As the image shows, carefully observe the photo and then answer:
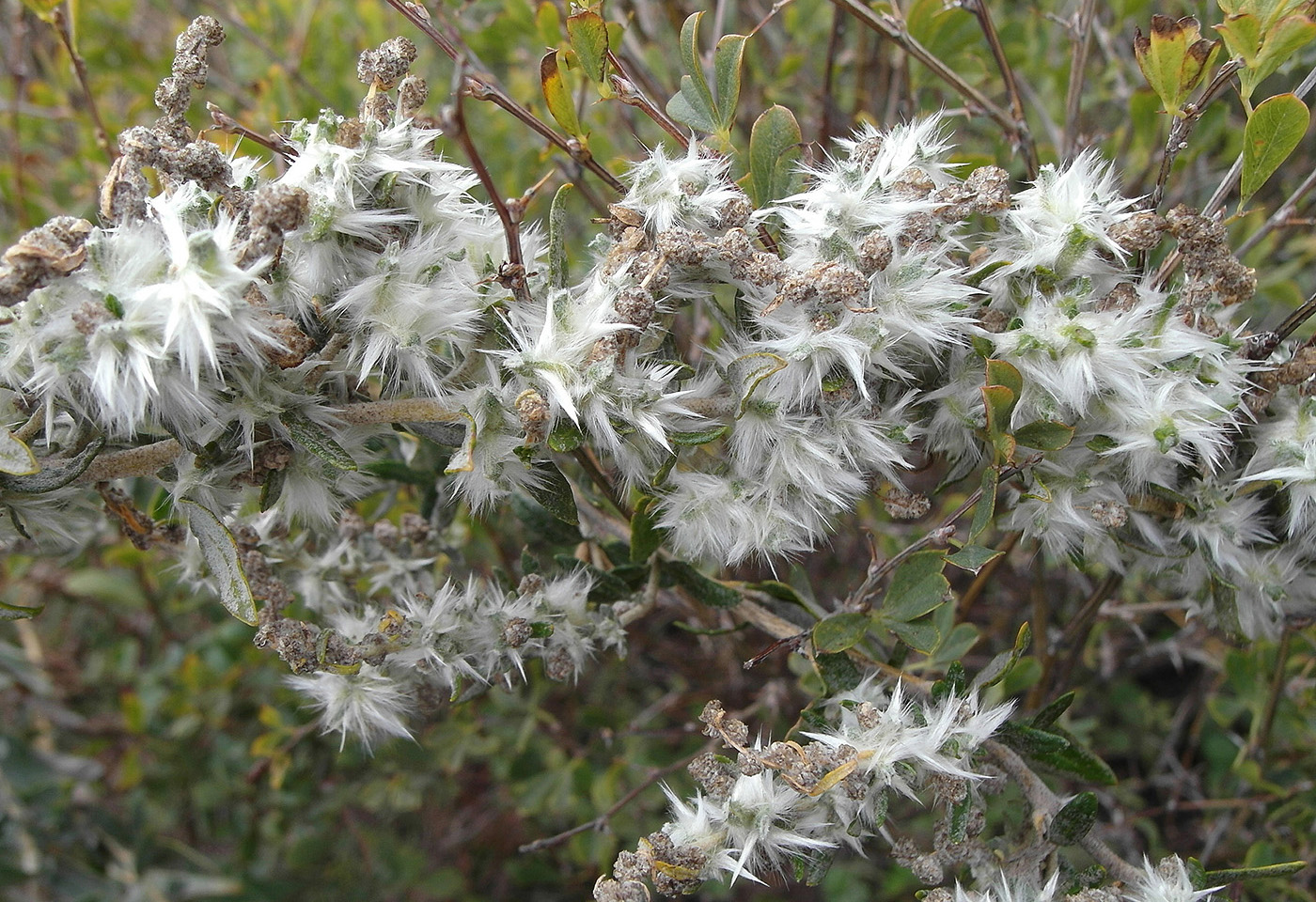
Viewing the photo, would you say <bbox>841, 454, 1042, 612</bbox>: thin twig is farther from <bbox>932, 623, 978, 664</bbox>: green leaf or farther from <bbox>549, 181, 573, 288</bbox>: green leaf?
<bbox>549, 181, 573, 288</bbox>: green leaf

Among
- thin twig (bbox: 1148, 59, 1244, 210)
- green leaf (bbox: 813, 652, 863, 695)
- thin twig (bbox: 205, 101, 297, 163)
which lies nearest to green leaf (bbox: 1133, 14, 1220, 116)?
thin twig (bbox: 1148, 59, 1244, 210)

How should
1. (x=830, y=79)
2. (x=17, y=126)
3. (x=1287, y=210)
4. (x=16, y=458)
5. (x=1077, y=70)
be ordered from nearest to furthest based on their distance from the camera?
(x=16, y=458) → (x=1287, y=210) → (x=1077, y=70) → (x=830, y=79) → (x=17, y=126)

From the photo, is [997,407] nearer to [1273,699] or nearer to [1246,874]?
[1246,874]

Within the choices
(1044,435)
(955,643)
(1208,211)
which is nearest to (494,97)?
(1044,435)

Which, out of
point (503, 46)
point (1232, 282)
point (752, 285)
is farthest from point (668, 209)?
point (503, 46)

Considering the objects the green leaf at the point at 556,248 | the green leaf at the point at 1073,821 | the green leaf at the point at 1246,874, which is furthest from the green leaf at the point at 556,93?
the green leaf at the point at 1246,874

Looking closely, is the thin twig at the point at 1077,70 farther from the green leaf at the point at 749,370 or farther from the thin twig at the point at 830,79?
the green leaf at the point at 749,370
